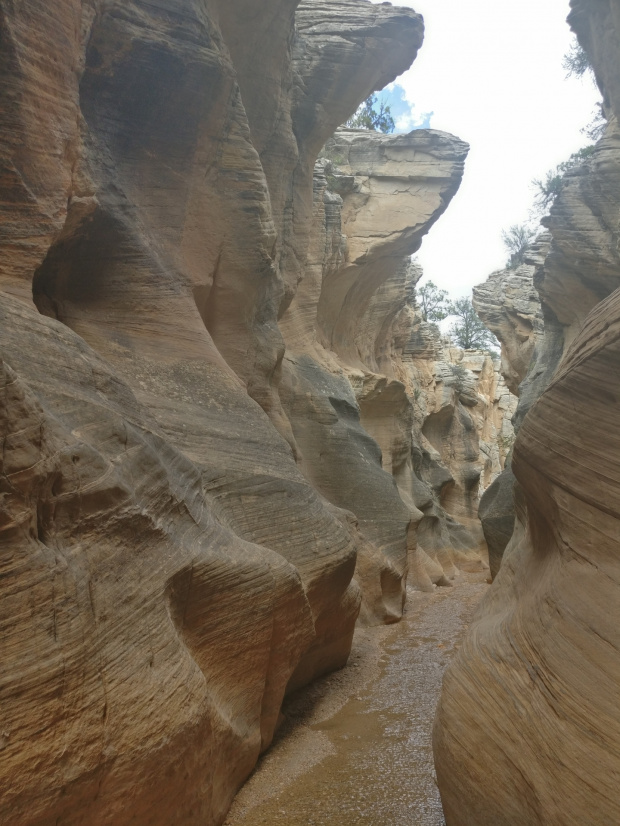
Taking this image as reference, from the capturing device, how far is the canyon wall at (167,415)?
312 cm

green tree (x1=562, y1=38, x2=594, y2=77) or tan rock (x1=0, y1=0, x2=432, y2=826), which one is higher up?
green tree (x1=562, y1=38, x2=594, y2=77)

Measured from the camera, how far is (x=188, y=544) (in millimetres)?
4328

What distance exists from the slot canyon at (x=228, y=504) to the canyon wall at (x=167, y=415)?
0.06ft

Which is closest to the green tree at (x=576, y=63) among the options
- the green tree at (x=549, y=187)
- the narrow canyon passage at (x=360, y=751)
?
the green tree at (x=549, y=187)

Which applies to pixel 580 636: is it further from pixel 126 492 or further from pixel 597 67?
pixel 597 67

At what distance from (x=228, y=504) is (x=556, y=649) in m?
2.70

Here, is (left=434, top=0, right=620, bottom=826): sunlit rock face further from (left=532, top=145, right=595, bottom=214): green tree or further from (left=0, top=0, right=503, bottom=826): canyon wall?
(left=532, top=145, right=595, bottom=214): green tree

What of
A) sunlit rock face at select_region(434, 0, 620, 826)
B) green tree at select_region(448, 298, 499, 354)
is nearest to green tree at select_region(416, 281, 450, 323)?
green tree at select_region(448, 298, 499, 354)

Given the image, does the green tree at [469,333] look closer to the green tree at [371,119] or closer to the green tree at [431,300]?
the green tree at [431,300]

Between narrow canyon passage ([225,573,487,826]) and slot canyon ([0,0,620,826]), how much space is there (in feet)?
0.10

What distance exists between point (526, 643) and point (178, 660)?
1.78 meters

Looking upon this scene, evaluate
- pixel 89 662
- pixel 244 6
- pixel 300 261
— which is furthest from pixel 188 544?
pixel 300 261

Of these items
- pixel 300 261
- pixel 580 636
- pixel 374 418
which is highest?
pixel 300 261

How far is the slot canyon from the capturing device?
3.18m
